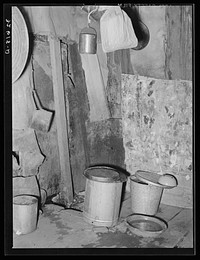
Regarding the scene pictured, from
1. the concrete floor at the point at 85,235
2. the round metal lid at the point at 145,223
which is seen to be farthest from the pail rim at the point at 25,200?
the round metal lid at the point at 145,223

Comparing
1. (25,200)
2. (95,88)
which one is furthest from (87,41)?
(25,200)

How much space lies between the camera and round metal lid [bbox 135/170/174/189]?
14.0 ft

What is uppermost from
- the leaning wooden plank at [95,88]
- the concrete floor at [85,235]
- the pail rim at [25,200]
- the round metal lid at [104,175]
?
the leaning wooden plank at [95,88]

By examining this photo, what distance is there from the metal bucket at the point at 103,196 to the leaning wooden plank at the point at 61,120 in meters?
0.58

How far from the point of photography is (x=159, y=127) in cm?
491

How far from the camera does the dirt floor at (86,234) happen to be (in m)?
3.65

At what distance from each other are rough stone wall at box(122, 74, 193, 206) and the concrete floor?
757 millimetres

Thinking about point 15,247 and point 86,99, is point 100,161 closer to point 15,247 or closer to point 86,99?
point 86,99

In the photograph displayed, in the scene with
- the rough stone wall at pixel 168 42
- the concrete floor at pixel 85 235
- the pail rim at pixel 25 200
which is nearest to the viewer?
the concrete floor at pixel 85 235

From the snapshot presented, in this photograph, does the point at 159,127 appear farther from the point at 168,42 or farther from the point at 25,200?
the point at 25,200

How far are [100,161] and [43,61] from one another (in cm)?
177

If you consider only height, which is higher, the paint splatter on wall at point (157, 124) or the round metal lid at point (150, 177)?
the paint splatter on wall at point (157, 124)

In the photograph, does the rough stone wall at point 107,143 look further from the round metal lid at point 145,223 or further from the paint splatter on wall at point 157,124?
the round metal lid at point 145,223

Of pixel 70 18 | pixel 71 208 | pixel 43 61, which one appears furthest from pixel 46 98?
pixel 71 208
